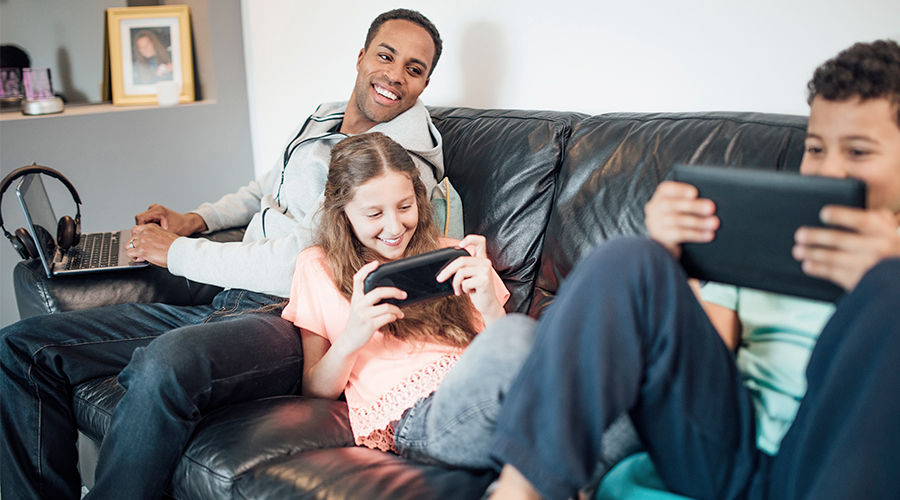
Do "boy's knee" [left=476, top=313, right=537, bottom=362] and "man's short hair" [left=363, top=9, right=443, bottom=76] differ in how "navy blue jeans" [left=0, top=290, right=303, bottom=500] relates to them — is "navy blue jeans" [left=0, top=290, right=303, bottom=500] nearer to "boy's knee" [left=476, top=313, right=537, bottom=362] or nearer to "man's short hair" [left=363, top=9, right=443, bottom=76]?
"boy's knee" [left=476, top=313, right=537, bottom=362]

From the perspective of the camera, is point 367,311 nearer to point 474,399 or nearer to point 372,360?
point 372,360

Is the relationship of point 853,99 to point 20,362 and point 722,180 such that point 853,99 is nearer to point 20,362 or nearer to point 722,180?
point 722,180

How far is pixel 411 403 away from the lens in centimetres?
134

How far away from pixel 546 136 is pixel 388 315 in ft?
2.19

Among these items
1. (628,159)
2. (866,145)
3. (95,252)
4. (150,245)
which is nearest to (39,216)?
(95,252)

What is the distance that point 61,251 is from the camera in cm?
197

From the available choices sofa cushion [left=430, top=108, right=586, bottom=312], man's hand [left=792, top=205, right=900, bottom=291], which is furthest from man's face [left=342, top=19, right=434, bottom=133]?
man's hand [left=792, top=205, right=900, bottom=291]

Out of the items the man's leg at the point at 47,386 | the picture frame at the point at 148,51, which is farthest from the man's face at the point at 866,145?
the picture frame at the point at 148,51

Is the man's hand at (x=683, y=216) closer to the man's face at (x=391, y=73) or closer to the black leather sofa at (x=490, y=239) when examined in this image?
the black leather sofa at (x=490, y=239)

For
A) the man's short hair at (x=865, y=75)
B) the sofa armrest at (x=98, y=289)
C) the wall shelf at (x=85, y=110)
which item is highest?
the wall shelf at (x=85, y=110)

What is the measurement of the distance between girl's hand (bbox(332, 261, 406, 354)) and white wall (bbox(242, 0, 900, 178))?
2.92 feet

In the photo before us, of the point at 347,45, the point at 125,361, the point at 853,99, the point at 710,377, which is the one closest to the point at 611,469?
the point at 710,377

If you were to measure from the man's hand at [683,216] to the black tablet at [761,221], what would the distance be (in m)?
0.01

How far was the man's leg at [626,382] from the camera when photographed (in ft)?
2.76
